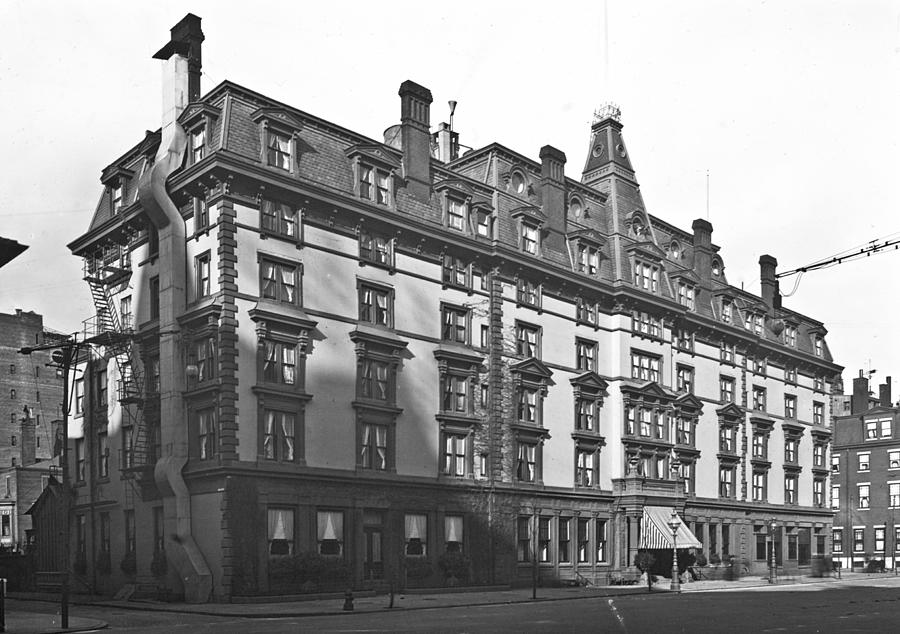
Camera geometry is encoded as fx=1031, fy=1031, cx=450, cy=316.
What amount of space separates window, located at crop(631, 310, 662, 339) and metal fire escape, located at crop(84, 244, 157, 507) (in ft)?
90.9

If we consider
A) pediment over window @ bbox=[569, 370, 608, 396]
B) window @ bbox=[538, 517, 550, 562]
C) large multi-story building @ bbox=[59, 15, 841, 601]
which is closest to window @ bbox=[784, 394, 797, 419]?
large multi-story building @ bbox=[59, 15, 841, 601]

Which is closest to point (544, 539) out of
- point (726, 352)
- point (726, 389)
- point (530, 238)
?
point (530, 238)

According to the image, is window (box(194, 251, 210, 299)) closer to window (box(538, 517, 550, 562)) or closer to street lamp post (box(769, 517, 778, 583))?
window (box(538, 517, 550, 562))

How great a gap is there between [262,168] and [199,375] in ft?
27.4

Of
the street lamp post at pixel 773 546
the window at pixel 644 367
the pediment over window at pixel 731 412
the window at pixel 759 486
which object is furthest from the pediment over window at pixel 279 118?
the window at pixel 759 486

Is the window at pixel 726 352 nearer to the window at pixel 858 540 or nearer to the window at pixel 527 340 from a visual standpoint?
the window at pixel 527 340

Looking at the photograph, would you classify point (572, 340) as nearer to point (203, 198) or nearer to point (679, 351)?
point (679, 351)

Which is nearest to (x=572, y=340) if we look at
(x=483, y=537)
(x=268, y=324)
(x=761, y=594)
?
(x=483, y=537)

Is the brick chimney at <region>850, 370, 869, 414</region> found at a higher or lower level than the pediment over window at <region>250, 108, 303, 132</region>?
lower

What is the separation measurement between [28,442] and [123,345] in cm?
5166

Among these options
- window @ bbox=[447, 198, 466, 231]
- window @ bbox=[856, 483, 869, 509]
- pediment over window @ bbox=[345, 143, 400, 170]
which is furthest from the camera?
window @ bbox=[856, 483, 869, 509]

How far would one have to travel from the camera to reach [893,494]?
97000 mm

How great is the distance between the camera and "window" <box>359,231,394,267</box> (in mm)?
43938

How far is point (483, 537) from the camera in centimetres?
4781
